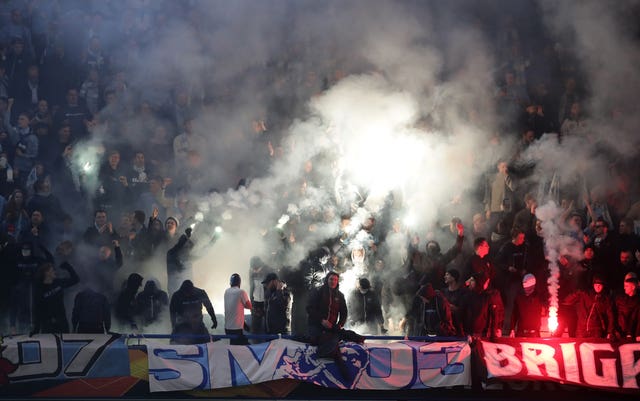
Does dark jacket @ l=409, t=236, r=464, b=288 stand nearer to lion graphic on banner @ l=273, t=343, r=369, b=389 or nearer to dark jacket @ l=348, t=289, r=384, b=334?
dark jacket @ l=348, t=289, r=384, b=334

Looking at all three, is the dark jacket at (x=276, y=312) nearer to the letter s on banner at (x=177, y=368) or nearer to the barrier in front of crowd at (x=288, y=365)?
the barrier in front of crowd at (x=288, y=365)

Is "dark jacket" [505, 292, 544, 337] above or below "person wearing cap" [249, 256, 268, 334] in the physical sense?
below

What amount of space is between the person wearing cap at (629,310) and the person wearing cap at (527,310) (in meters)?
0.81

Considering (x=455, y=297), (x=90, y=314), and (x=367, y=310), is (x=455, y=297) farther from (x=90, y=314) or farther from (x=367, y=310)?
(x=90, y=314)

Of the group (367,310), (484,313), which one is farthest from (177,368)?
(484,313)

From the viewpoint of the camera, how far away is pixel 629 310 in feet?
24.0

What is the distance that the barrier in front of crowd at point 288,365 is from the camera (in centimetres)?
689

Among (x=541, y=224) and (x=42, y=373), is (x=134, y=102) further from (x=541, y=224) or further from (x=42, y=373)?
(x=541, y=224)

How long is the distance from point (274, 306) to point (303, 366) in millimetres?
1184

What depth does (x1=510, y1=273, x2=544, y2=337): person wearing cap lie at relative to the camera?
7422mm

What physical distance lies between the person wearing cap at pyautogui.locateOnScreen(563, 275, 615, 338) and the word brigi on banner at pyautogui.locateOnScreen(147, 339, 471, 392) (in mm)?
1435

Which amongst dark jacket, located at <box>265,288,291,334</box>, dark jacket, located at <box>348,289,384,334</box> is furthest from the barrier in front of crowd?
dark jacket, located at <box>348,289,384,334</box>

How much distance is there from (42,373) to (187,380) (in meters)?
1.40

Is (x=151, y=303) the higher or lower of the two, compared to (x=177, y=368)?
Answer: higher
